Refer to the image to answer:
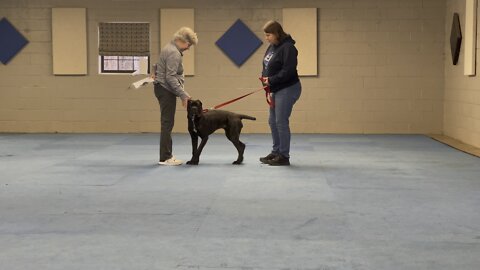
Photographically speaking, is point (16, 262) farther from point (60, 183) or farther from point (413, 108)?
point (413, 108)

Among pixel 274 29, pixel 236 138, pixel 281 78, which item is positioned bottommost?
pixel 236 138

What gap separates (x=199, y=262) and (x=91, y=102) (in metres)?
Answer: 8.07

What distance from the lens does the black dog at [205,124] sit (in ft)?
21.3

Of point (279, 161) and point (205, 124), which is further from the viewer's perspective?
point (279, 161)

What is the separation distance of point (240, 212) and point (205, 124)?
2.39 m

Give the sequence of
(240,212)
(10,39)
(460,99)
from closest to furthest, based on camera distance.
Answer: (240,212) < (460,99) < (10,39)

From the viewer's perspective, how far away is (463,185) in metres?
5.43

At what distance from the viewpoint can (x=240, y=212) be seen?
431 cm

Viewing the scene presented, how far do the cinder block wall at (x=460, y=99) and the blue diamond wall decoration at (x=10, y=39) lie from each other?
6.66 meters

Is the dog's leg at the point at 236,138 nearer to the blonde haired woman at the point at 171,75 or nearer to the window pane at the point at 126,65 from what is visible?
the blonde haired woman at the point at 171,75

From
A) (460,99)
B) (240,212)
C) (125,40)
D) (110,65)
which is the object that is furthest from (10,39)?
(240,212)

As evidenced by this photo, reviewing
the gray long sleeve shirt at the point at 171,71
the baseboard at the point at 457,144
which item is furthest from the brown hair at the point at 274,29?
the baseboard at the point at 457,144

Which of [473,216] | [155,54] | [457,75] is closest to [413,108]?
[457,75]

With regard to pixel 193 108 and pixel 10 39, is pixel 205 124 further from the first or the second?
pixel 10 39
